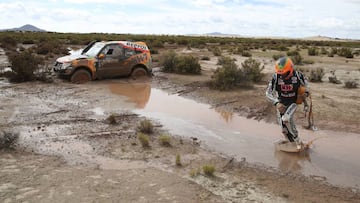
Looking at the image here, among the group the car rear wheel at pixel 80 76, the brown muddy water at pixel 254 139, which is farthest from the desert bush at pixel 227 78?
the car rear wheel at pixel 80 76

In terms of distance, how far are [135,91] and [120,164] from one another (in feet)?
24.0

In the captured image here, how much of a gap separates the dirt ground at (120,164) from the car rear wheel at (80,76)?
125 inches

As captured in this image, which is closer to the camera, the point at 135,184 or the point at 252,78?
the point at 135,184

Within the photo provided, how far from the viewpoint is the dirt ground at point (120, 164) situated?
16.9 feet

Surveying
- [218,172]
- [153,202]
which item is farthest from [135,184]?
[218,172]

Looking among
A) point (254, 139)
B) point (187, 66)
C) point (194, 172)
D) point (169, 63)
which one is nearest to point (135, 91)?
point (187, 66)

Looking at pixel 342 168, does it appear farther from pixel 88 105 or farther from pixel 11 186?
pixel 88 105

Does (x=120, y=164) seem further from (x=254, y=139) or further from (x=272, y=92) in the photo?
(x=254, y=139)

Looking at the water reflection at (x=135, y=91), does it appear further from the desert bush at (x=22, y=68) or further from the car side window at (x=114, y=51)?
the desert bush at (x=22, y=68)

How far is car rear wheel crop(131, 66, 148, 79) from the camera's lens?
15.9m

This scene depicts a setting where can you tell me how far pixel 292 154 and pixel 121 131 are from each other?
12.0 feet

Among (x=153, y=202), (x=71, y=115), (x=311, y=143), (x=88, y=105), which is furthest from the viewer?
(x=88, y=105)

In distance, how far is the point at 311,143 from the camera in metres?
8.08

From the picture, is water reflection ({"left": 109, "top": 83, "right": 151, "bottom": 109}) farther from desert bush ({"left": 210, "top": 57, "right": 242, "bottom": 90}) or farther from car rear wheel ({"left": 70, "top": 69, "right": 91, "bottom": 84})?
desert bush ({"left": 210, "top": 57, "right": 242, "bottom": 90})
